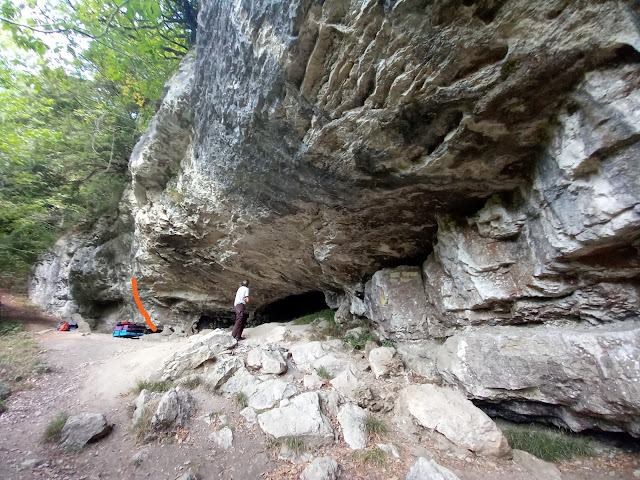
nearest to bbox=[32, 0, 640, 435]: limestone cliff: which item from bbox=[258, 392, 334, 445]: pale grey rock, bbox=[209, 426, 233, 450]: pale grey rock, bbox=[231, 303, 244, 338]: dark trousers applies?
bbox=[231, 303, 244, 338]: dark trousers

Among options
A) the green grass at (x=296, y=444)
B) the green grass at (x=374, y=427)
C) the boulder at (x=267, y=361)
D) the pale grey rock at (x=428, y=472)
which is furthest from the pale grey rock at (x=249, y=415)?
the pale grey rock at (x=428, y=472)

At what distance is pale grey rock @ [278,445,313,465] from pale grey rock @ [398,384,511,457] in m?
1.73

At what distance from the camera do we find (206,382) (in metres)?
4.73

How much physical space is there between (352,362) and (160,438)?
11.5 feet

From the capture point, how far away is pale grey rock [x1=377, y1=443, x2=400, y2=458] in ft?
11.4

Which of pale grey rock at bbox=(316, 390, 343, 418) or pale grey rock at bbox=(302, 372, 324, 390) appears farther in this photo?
pale grey rock at bbox=(302, 372, 324, 390)

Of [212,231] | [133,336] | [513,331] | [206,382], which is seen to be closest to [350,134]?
[513,331]

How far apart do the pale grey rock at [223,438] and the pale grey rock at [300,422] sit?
453 millimetres

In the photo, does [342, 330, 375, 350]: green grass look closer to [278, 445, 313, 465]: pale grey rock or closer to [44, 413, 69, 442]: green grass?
[278, 445, 313, 465]: pale grey rock

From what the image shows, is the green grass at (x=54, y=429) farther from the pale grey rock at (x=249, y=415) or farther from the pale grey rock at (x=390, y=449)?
the pale grey rock at (x=390, y=449)

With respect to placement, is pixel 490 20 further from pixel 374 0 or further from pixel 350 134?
pixel 350 134

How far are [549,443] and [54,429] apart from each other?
6678 millimetres

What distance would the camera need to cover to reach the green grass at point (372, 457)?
3.34 metres

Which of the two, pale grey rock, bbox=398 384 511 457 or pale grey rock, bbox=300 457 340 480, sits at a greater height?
pale grey rock, bbox=398 384 511 457
